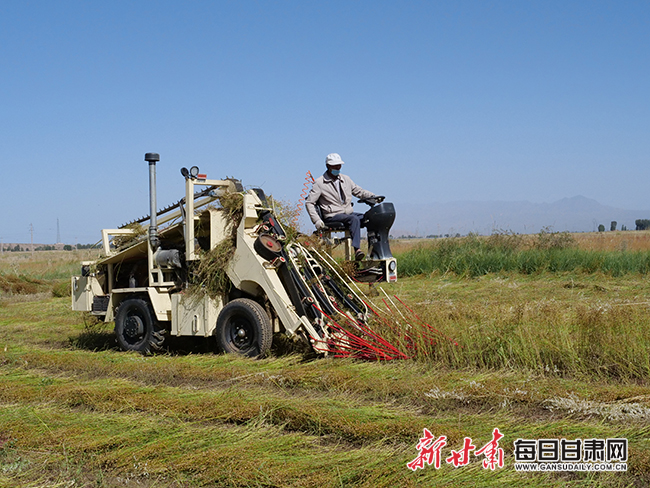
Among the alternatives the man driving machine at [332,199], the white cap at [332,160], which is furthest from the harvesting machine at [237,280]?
the white cap at [332,160]

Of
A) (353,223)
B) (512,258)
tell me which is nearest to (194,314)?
(353,223)

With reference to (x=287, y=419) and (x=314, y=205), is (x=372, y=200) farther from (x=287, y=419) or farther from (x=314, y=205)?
(x=287, y=419)

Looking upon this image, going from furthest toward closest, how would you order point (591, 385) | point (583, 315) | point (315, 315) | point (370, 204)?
1. point (370, 204)
2. point (315, 315)
3. point (583, 315)
4. point (591, 385)

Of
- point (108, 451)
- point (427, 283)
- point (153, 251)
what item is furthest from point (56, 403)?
point (427, 283)

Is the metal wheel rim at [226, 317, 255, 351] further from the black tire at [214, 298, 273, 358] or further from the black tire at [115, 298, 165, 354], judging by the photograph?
the black tire at [115, 298, 165, 354]

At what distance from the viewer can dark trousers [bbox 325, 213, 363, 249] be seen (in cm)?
780

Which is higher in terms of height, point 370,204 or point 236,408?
point 370,204

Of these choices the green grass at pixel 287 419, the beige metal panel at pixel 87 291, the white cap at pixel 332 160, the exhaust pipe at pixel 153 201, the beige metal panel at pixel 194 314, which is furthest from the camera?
the beige metal panel at pixel 87 291

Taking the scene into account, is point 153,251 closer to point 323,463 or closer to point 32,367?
point 32,367

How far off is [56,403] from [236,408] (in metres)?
1.63

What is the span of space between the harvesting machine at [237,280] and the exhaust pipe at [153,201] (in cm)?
1

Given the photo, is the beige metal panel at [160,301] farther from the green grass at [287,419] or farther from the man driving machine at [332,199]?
the man driving machine at [332,199]

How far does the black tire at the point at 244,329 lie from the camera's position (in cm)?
689

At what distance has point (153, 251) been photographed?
27.0 feet
